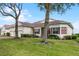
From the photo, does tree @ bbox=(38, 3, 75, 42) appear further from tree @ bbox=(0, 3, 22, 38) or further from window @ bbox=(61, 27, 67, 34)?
tree @ bbox=(0, 3, 22, 38)

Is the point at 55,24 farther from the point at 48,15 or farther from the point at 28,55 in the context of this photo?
the point at 28,55

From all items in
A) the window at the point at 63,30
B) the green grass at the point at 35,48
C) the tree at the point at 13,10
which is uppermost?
the tree at the point at 13,10

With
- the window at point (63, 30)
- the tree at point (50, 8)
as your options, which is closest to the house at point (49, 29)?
the window at point (63, 30)

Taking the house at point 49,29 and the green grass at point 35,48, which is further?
the house at point 49,29

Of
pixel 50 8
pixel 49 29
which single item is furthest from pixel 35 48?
pixel 50 8

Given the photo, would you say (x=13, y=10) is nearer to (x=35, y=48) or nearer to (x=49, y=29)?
(x=49, y=29)

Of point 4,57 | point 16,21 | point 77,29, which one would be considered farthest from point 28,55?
point 77,29

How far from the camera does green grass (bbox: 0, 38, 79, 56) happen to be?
16.0 ft

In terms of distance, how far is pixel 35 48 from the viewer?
5066 mm

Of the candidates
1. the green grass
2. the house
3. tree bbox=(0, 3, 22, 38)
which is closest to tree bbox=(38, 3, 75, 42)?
the house

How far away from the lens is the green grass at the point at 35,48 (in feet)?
16.0

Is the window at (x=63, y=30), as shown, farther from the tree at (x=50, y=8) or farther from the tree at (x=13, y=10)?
the tree at (x=13, y=10)

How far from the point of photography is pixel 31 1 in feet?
15.9

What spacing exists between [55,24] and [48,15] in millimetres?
248
